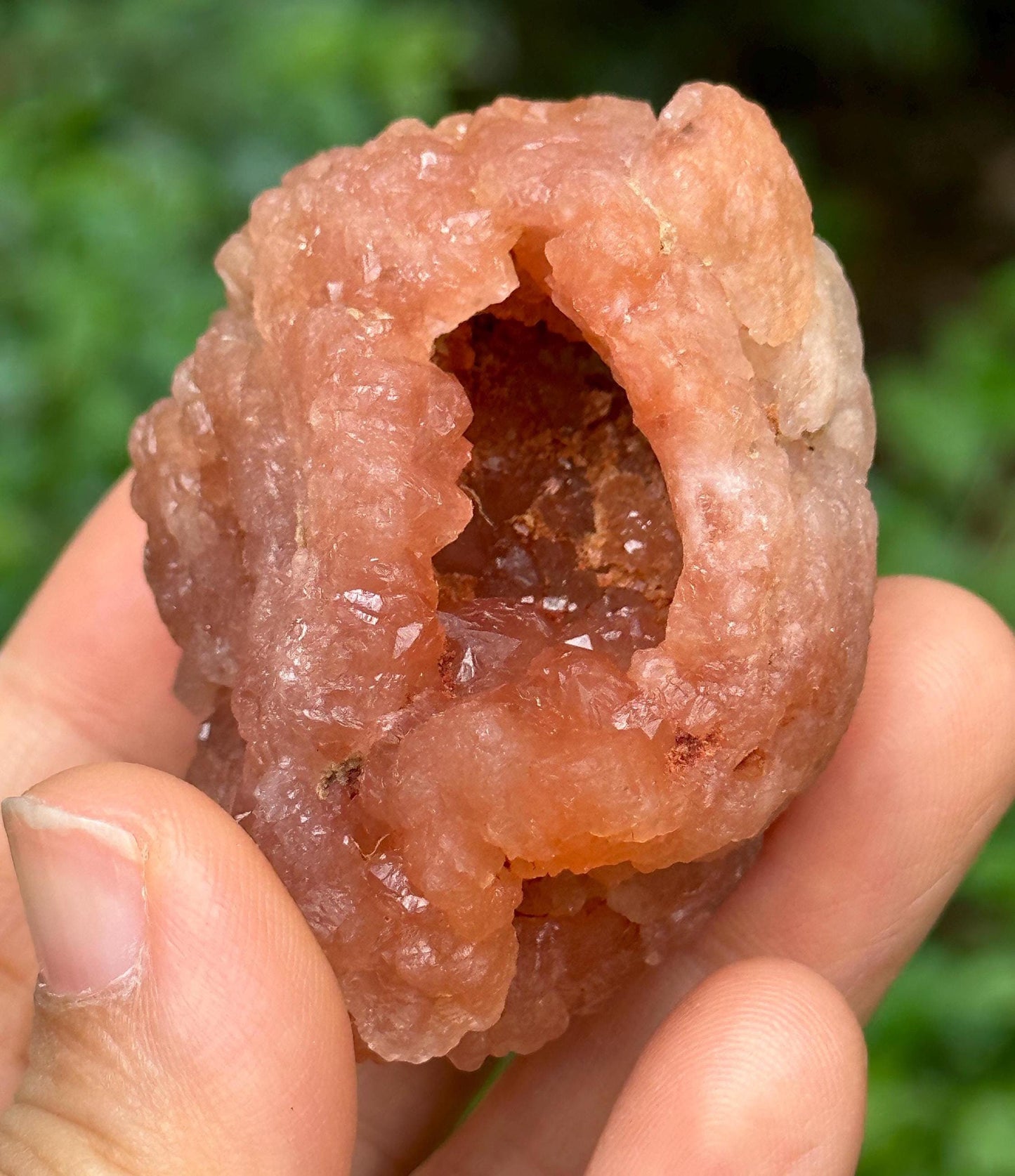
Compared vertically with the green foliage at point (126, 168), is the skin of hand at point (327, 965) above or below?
below

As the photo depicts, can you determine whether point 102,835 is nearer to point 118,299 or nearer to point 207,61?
point 118,299

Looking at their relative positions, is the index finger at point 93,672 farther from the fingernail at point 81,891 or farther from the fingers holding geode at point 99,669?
the fingernail at point 81,891

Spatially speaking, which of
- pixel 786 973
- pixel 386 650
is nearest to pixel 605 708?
pixel 386 650

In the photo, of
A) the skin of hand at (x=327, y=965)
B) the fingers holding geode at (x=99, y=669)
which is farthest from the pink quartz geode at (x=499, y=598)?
the fingers holding geode at (x=99, y=669)

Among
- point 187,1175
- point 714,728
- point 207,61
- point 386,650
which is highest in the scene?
point 207,61

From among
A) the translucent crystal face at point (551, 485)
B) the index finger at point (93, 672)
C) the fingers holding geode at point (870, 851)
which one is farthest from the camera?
the index finger at point (93, 672)
